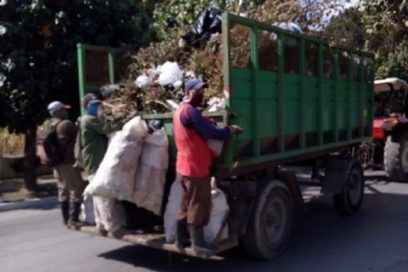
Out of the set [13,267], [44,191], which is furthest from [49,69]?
[13,267]

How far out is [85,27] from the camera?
10.9m

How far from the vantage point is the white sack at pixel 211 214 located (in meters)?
5.44

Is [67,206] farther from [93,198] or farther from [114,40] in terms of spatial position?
[114,40]

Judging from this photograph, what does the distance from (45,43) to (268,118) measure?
6209 millimetres

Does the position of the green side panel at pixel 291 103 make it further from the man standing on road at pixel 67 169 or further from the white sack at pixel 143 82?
the man standing on road at pixel 67 169

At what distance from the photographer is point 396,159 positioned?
37.4 feet

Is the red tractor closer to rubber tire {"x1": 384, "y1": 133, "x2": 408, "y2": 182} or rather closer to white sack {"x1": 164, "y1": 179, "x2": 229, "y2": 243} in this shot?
rubber tire {"x1": 384, "y1": 133, "x2": 408, "y2": 182}

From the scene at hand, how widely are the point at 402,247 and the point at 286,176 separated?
1535mm

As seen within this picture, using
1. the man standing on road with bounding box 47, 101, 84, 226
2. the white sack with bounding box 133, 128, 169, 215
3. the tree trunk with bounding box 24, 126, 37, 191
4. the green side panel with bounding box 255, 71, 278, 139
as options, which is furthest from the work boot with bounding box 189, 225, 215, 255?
the tree trunk with bounding box 24, 126, 37, 191

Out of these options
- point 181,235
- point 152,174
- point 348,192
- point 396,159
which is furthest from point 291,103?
point 396,159

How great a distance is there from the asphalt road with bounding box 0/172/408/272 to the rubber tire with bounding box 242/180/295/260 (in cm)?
13

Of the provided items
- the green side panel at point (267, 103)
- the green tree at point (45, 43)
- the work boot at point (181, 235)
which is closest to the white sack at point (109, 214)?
the work boot at point (181, 235)

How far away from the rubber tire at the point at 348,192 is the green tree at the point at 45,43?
479 cm

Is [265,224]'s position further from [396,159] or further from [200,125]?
[396,159]
